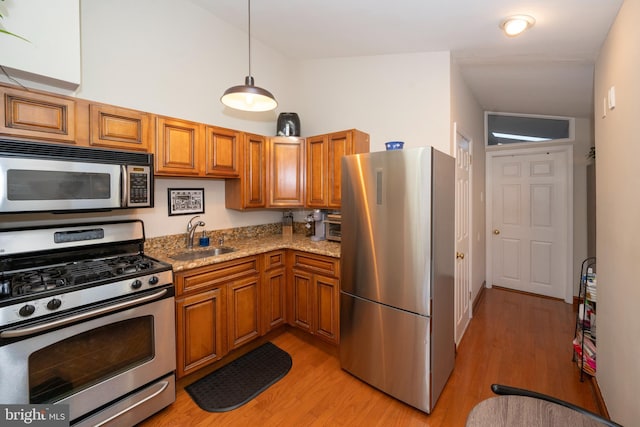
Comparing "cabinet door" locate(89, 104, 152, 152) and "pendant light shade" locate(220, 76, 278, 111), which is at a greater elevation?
"pendant light shade" locate(220, 76, 278, 111)

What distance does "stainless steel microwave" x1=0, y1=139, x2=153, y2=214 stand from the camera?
4.93ft

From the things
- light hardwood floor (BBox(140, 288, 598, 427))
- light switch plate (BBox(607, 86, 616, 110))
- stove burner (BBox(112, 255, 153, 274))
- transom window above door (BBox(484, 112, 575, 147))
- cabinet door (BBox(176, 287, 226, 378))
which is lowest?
light hardwood floor (BBox(140, 288, 598, 427))

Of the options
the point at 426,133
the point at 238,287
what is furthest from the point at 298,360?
the point at 426,133

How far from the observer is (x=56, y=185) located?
1.64 meters

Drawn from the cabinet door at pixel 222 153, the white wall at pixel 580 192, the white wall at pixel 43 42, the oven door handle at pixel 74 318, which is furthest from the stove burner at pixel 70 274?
the white wall at pixel 580 192

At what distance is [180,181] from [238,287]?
3.65ft

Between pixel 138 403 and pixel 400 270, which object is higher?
pixel 400 270

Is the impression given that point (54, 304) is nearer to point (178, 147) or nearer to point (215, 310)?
point (215, 310)

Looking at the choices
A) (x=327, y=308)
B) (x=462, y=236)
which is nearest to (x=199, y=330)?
(x=327, y=308)

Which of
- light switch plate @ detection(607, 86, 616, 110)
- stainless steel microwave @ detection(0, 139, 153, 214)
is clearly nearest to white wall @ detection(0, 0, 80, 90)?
stainless steel microwave @ detection(0, 139, 153, 214)

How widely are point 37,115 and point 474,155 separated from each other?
402cm

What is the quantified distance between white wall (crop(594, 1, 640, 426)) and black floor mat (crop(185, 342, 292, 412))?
211cm

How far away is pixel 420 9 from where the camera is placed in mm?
1913

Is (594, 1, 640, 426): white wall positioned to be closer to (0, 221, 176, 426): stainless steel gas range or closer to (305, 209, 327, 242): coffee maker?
(305, 209, 327, 242): coffee maker
